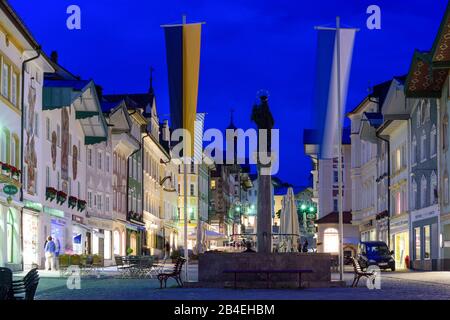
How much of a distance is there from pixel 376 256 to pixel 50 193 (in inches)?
669

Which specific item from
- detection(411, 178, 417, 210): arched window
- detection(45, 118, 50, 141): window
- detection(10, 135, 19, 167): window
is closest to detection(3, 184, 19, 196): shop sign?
detection(10, 135, 19, 167): window

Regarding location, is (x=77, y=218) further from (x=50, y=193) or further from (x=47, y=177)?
(x=50, y=193)

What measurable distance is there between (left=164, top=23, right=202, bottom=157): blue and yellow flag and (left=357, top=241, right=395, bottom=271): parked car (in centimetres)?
2365

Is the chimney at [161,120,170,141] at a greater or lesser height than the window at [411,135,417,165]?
greater

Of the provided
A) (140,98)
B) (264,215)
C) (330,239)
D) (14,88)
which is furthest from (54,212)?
(330,239)

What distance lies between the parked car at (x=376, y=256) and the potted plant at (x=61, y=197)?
1534cm

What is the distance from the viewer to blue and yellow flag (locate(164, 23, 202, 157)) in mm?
26422

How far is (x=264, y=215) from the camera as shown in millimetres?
28109

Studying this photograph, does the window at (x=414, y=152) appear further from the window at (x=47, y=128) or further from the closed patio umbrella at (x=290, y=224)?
the closed patio umbrella at (x=290, y=224)

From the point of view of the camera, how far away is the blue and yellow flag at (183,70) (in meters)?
26.4

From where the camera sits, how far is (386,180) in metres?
64.4

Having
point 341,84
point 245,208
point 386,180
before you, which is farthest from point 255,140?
point 245,208

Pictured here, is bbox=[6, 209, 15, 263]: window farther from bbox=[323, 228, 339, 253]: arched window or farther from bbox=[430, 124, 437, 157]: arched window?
bbox=[323, 228, 339, 253]: arched window
